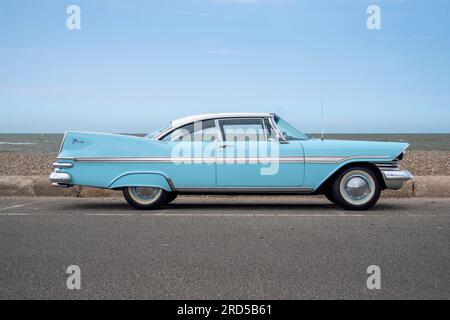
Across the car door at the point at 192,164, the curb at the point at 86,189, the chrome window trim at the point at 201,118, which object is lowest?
the curb at the point at 86,189

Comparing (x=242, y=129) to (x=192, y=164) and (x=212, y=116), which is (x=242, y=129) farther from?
(x=192, y=164)

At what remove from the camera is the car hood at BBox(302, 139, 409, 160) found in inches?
321

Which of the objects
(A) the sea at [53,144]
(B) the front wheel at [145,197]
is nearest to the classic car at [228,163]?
(B) the front wheel at [145,197]

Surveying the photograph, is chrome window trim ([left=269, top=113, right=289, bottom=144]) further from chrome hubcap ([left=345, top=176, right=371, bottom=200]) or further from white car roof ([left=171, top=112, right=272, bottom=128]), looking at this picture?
chrome hubcap ([left=345, top=176, right=371, bottom=200])

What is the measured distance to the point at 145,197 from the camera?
832cm

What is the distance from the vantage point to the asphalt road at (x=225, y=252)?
4020 mm

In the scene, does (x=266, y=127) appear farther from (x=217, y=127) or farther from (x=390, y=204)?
(x=390, y=204)

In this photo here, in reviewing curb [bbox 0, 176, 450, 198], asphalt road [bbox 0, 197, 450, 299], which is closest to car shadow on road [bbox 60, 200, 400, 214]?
asphalt road [bbox 0, 197, 450, 299]

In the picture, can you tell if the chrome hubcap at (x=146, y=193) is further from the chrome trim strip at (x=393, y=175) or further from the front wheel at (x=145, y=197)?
the chrome trim strip at (x=393, y=175)

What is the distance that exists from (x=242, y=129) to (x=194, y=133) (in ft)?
2.33

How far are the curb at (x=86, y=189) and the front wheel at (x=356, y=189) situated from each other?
1.97 metres

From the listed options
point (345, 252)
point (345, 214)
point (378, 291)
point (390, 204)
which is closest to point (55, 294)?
point (378, 291)

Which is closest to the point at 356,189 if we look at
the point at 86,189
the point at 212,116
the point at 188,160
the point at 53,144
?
the point at 212,116
